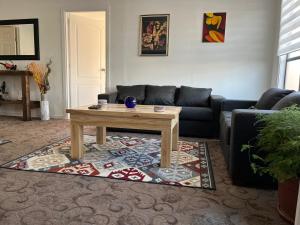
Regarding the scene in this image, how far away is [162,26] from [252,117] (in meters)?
3.08

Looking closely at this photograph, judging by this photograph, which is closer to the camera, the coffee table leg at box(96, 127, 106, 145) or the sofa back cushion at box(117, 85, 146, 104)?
the coffee table leg at box(96, 127, 106, 145)

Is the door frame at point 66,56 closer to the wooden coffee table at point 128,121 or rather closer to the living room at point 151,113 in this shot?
the living room at point 151,113

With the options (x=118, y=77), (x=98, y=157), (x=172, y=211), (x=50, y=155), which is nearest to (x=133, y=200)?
(x=172, y=211)

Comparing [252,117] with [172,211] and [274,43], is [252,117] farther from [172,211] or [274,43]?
[274,43]

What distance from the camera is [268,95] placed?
2.97 m

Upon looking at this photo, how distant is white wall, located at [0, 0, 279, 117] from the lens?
14.2 feet

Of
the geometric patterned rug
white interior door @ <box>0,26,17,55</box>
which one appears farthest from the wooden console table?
the geometric patterned rug

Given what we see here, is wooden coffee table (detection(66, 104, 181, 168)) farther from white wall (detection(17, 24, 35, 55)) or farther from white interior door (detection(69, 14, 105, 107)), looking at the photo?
white wall (detection(17, 24, 35, 55))

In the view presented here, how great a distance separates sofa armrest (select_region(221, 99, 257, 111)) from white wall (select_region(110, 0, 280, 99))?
89cm

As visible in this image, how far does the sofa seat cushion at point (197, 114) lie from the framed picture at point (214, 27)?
1405 mm

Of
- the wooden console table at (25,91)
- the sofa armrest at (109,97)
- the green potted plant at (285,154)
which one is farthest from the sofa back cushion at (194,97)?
the wooden console table at (25,91)

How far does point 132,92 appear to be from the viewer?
14.5 feet

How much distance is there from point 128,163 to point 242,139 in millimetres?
1180

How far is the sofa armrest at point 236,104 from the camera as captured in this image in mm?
3641
